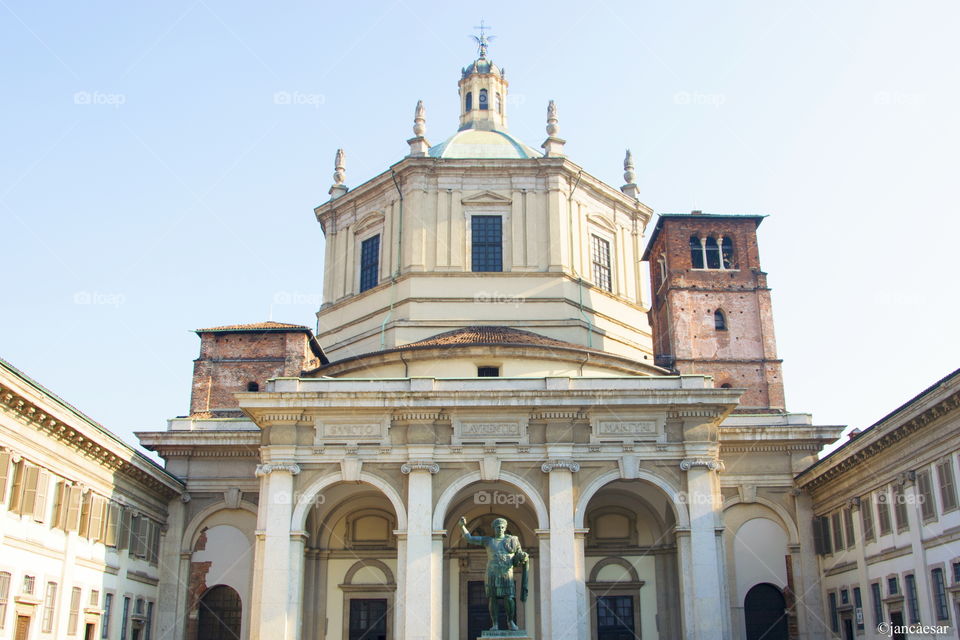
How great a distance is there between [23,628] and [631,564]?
648 inches

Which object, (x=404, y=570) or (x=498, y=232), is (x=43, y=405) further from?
(x=498, y=232)

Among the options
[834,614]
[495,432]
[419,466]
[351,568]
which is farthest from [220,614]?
[834,614]

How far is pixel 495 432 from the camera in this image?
26.7 meters

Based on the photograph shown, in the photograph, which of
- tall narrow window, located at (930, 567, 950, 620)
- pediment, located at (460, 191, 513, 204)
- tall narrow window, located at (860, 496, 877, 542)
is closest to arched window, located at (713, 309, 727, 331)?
pediment, located at (460, 191, 513, 204)

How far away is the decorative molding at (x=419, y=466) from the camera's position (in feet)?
85.5

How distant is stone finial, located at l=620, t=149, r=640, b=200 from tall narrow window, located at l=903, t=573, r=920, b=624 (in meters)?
18.9

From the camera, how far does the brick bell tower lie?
3650 centimetres

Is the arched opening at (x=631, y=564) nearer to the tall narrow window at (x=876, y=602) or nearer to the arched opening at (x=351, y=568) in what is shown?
the tall narrow window at (x=876, y=602)

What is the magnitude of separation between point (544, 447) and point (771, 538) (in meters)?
8.98

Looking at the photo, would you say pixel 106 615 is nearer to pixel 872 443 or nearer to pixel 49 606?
pixel 49 606

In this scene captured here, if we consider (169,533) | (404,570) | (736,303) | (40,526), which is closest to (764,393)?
(736,303)

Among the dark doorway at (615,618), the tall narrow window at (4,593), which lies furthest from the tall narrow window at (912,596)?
the tall narrow window at (4,593)

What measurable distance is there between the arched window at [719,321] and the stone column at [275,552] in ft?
60.3

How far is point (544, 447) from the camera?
86.8 ft
